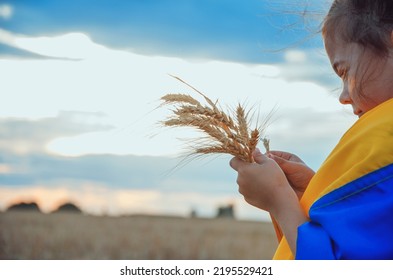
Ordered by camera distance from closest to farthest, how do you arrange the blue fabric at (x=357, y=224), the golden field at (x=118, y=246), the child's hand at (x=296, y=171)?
the blue fabric at (x=357, y=224), the child's hand at (x=296, y=171), the golden field at (x=118, y=246)

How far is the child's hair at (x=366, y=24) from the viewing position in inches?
76.8

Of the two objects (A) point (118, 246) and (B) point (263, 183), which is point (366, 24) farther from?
(A) point (118, 246)

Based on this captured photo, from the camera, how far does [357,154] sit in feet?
5.84

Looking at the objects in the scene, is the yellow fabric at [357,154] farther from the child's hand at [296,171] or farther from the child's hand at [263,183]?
the child's hand at [296,171]

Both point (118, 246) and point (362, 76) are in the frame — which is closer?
point (362, 76)

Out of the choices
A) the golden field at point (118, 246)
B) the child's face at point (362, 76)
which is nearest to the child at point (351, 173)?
the child's face at point (362, 76)

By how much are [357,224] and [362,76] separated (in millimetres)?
470

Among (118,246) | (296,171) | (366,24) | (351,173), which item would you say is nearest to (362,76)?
(366,24)

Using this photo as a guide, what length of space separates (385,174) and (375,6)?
0.59m

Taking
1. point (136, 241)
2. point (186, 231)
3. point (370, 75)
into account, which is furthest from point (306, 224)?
point (186, 231)

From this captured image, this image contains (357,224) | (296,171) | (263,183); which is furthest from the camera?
(296,171)

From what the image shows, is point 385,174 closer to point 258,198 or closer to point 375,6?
point 258,198
